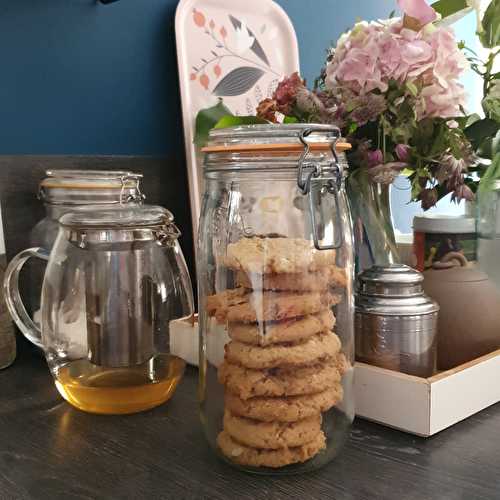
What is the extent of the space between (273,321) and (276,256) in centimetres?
5

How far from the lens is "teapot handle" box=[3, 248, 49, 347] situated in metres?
0.75

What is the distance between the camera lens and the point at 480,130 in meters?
0.90

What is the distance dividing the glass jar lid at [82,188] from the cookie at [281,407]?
0.47 m

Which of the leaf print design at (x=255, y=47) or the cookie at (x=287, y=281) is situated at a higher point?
the leaf print design at (x=255, y=47)

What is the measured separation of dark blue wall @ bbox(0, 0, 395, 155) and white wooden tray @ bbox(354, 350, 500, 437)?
627 mm

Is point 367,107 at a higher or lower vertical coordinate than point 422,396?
higher

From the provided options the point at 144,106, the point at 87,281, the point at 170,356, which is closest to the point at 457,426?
the point at 170,356

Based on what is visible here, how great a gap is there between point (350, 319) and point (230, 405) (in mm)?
147

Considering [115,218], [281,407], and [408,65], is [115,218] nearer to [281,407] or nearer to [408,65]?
[281,407]

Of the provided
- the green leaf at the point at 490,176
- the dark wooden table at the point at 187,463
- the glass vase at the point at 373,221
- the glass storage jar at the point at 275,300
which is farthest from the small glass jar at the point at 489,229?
the glass storage jar at the point at 275,300

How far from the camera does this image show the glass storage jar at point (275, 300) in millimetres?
548

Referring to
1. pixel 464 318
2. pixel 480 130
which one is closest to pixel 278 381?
pixel 464 318

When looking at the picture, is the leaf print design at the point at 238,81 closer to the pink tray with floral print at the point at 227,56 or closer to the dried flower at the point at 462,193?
the pink tray with floral print at the point at 227,56

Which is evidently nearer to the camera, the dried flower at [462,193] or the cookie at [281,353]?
the cookie at [281,353]
